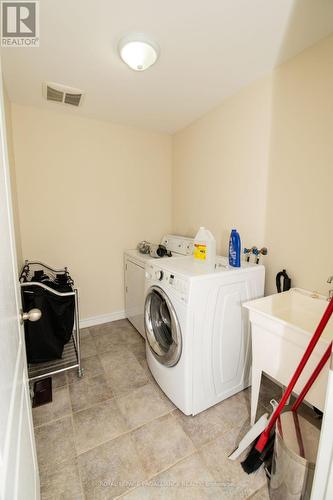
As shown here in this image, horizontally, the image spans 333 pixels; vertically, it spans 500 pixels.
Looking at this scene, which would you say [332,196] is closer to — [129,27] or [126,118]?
[129,27]

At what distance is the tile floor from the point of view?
1146 millimetres

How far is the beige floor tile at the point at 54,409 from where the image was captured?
60.2 inches

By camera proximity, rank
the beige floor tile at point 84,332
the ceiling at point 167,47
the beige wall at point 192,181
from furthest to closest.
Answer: the beige floor tile at point 84,332, the beige wall at point 192,181, the ceiling at point 167,47

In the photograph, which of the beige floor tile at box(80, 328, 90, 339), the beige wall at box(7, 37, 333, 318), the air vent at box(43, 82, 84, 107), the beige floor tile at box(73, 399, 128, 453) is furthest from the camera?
the beige floor tile at box(80, 328, 90, 339)

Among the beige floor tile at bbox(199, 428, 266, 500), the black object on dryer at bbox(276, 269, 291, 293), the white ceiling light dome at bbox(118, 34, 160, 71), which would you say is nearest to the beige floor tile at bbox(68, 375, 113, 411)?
the beige floor tile at bbox(199, 428, 266, 500)

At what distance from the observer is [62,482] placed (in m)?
1.17

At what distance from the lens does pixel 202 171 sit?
8.16 ft

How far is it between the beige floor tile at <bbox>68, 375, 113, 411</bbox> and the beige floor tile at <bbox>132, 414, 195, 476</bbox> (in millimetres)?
412

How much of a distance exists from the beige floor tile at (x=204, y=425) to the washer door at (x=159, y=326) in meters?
0.38

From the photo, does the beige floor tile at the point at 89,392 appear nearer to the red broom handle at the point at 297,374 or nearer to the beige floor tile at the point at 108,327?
the beige floor tile at the point at 108,327

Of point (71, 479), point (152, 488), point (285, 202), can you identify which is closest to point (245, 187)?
point (285, 202)

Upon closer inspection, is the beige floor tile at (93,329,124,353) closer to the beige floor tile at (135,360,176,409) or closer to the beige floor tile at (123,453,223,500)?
the beige floor tile at (135,360,176,409)

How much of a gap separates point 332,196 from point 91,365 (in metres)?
2.33

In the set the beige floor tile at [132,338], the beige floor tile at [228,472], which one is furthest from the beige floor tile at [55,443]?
the beige floor tile at [132,338]
